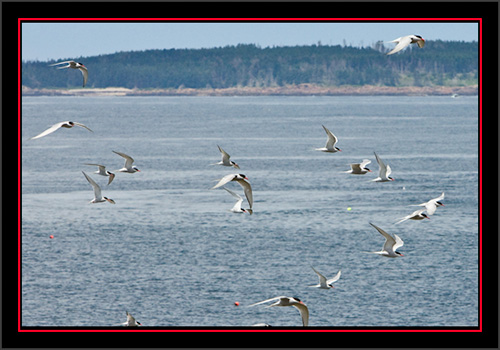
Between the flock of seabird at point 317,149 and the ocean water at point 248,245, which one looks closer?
the flock of seabird at point 317,149

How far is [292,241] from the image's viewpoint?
70.8 meters

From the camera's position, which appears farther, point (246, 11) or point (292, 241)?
point (292, 241)

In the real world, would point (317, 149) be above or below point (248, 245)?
above

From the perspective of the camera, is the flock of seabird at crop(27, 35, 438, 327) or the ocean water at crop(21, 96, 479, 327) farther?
the ocean water at crop(21, 96, 479, 327)

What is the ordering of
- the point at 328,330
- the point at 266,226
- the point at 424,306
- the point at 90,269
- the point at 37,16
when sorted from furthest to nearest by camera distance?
1. the point at 266,226
2. the point at 90,269
3. the point at 424,306
4. the point at 37,16
5. the point at 328,330

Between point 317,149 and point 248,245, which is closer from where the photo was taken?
point 317,149

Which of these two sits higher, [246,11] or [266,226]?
[246,11]

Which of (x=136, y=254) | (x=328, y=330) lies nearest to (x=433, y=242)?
(x=136, y=254)

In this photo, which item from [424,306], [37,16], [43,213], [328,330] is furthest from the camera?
[43,213]

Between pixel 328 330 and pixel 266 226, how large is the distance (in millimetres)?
55992

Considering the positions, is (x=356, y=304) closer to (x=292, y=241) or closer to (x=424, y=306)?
(x=424, y=306)
